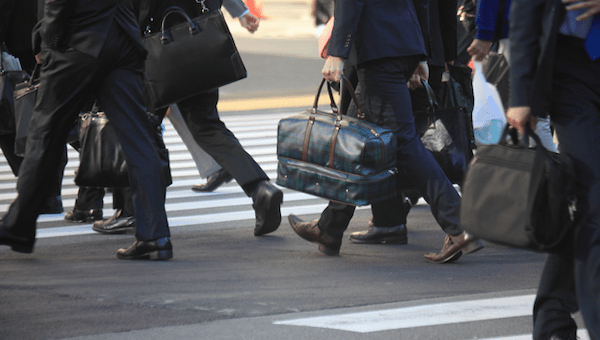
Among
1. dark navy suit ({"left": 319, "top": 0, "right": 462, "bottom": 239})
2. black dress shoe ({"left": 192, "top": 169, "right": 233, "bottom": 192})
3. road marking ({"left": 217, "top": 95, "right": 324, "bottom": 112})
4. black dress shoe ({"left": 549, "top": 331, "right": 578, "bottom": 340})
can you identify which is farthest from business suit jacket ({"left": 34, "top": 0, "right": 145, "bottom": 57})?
road marking ({"left": 217, "top": 95, "right": 324, "bottom": 112})

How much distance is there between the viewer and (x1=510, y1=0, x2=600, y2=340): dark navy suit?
10.0ft

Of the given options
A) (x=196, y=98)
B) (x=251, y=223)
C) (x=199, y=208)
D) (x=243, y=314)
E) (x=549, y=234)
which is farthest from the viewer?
(x=199, y=208)

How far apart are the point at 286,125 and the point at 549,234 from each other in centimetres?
230

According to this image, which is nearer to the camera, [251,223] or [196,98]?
[196,98]

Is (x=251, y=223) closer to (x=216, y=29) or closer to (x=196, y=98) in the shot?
(x=196, y=98)

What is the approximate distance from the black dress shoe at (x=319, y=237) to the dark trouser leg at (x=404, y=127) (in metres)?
0.65

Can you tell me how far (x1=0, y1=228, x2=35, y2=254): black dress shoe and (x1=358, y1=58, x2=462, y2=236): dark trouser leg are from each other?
7.00ft

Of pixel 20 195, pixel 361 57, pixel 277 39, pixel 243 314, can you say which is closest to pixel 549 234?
pixel 243 314

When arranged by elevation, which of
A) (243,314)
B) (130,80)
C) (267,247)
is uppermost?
(130,80)

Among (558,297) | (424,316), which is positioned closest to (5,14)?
(424,316)

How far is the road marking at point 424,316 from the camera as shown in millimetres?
3910

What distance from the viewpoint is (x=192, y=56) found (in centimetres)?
575

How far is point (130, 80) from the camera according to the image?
16.6 feet

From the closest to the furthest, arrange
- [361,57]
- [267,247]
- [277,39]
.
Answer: [361,57] < [267,247] < [277,39]
